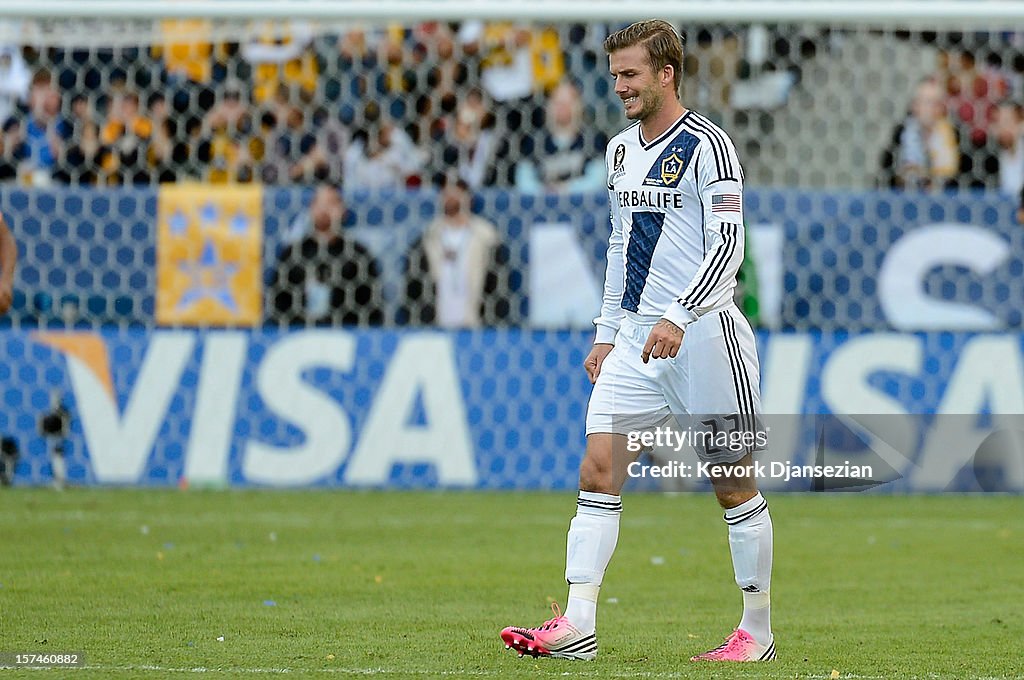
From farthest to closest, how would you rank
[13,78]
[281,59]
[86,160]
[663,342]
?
[281,59] < [13,78] < [86,160] < [663,342]

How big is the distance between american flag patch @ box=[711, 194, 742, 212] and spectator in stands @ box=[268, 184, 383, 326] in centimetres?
594

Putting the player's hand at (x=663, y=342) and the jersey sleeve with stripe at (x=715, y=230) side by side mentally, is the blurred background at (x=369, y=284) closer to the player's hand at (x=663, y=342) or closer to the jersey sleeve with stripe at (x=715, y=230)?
the jersey sleeve with stripe at (x=715, y=230)

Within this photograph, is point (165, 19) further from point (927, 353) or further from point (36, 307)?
point (927, 353)

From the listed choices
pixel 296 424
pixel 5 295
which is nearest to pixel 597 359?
pixel 5 295

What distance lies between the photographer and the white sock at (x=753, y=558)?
5.28 metres

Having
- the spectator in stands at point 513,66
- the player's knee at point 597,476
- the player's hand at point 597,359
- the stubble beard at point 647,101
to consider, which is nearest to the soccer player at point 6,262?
the player's hand at point 597,359

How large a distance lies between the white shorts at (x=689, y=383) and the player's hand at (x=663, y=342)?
0.79 ft

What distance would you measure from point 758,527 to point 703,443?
317 millimetres

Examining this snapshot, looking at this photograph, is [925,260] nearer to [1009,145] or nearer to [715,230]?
[1009,145]

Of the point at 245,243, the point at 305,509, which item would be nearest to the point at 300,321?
the point at 245,243

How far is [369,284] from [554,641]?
6.16 metres

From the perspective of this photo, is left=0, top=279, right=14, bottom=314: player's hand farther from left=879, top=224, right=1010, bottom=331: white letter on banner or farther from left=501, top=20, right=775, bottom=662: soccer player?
left=879, top=224, right=1010, bottom=331: white letter on banner

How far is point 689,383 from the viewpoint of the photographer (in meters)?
5.31

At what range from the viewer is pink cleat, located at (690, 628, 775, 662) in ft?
17.0
